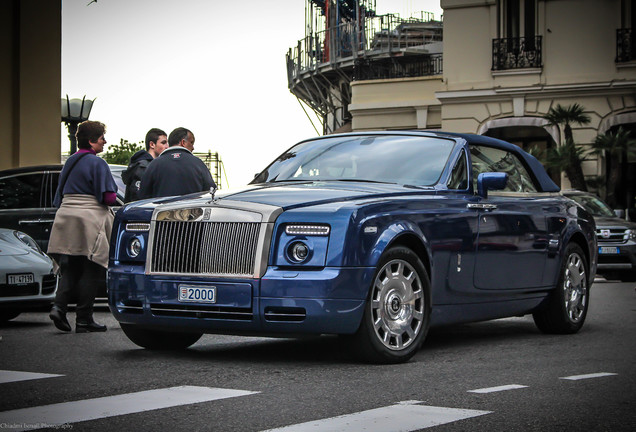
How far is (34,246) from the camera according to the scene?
1162 cm

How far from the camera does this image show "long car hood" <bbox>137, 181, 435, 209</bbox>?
7.39 metres

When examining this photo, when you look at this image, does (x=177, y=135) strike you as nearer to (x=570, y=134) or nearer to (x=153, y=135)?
(x=153, y=135)

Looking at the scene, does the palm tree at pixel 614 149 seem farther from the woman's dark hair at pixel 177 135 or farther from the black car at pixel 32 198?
the woman's dark hair at pixel 177 135

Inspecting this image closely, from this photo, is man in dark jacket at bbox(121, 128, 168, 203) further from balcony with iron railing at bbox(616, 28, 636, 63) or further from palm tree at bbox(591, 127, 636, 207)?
balcony with iron railing at bbox(616, 28, 636, 63)

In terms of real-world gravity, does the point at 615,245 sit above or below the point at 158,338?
above

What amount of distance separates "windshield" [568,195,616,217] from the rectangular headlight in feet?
49.0

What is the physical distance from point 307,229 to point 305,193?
1.90 ft

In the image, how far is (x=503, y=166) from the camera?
32.1ft

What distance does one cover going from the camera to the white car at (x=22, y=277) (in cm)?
1078

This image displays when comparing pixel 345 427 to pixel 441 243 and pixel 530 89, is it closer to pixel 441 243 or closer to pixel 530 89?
pixel 441 243

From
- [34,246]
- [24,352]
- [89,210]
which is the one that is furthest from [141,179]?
[24,352]

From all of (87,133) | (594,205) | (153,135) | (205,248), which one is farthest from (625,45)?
(205,248)

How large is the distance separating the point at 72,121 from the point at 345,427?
1860cm

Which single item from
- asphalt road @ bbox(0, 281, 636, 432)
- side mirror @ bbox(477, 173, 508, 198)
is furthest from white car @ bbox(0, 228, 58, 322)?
side mirror @ bbox(477, 173, 508, 198)
